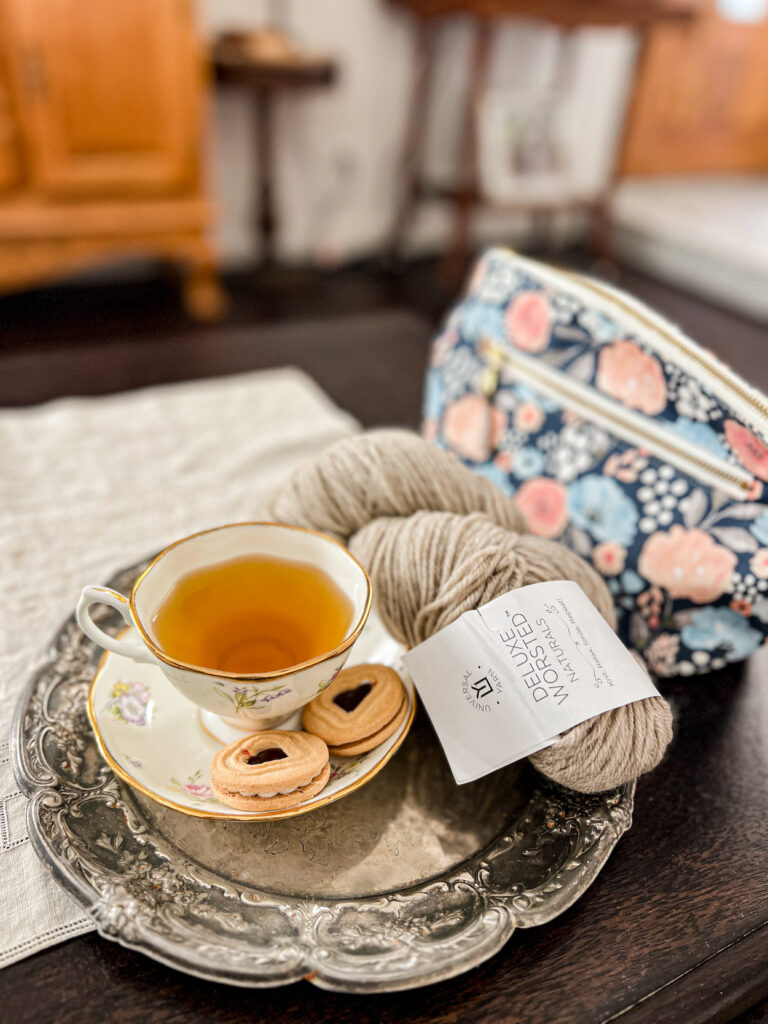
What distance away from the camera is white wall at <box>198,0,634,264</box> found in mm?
1936

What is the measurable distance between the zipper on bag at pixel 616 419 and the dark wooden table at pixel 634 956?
131mm

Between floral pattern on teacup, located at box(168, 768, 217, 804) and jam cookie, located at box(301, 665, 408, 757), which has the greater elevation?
jam cookie, located at box(301, 665, 408, 757)

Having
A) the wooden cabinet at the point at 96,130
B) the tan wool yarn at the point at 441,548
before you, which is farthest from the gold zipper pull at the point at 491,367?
the wooden cabinet at the point at 96,130

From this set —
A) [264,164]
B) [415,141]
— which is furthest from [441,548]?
[415,141]

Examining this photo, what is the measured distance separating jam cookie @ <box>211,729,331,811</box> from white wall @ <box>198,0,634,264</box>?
1930mm

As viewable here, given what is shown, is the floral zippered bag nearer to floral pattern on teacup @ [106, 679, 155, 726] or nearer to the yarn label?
the yarn label

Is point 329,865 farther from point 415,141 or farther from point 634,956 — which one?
point 415,141

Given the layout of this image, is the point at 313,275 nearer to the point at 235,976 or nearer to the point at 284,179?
the point at 284,179

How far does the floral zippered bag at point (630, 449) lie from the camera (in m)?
0.42

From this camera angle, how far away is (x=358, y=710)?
365 millimetres

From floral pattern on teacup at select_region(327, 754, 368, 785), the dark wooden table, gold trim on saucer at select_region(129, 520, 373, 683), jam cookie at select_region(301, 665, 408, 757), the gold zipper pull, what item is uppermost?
the gold zipper pull

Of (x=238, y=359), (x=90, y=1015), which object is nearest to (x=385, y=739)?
(x=90, y=1015)

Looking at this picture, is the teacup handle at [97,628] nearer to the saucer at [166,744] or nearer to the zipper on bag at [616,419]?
the saucer at [166,744]

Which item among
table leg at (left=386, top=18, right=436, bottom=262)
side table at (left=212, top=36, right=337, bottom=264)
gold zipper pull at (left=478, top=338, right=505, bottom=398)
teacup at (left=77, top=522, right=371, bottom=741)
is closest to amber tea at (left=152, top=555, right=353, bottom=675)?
teacup at (left=77, top=522, right=371, bottom=741)
